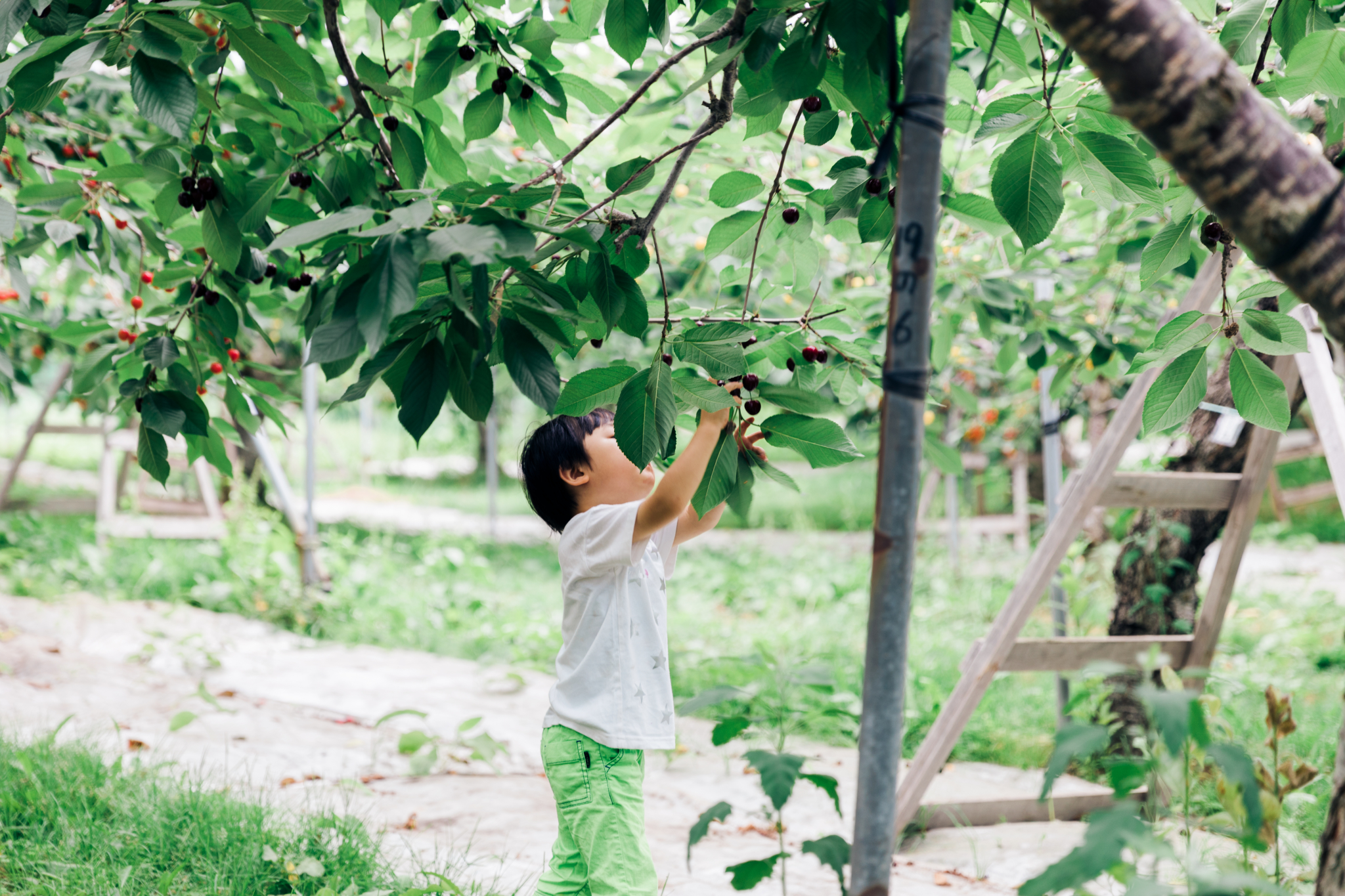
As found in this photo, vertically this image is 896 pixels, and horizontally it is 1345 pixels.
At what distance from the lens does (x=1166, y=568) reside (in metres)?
3.07

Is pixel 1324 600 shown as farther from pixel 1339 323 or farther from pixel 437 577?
pixel 1339 323

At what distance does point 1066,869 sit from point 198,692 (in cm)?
330

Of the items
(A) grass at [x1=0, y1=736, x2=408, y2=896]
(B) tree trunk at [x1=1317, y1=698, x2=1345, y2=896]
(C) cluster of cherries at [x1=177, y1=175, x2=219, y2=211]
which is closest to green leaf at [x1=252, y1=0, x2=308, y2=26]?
(C) cluster of cherries at [x1=177, y1=175, x2=219, y2=211]

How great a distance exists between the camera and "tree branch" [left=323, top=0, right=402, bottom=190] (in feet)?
4.23

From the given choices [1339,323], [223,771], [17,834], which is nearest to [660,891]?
[223,771]

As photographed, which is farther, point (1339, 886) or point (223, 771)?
point (223, 771)

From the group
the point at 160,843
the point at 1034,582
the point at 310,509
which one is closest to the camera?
the point at 160,843

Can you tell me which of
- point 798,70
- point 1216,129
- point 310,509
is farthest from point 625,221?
point 310,509

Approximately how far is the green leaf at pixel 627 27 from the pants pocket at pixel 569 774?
114cm

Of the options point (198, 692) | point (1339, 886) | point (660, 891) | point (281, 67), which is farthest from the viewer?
point (198, 692)

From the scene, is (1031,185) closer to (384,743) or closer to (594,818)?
(594,818)

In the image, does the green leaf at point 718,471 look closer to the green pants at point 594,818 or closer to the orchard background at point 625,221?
the orchard background at point 625,221

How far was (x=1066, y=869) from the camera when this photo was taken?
0.71 metres

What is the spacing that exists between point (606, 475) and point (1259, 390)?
1054 millimetres
